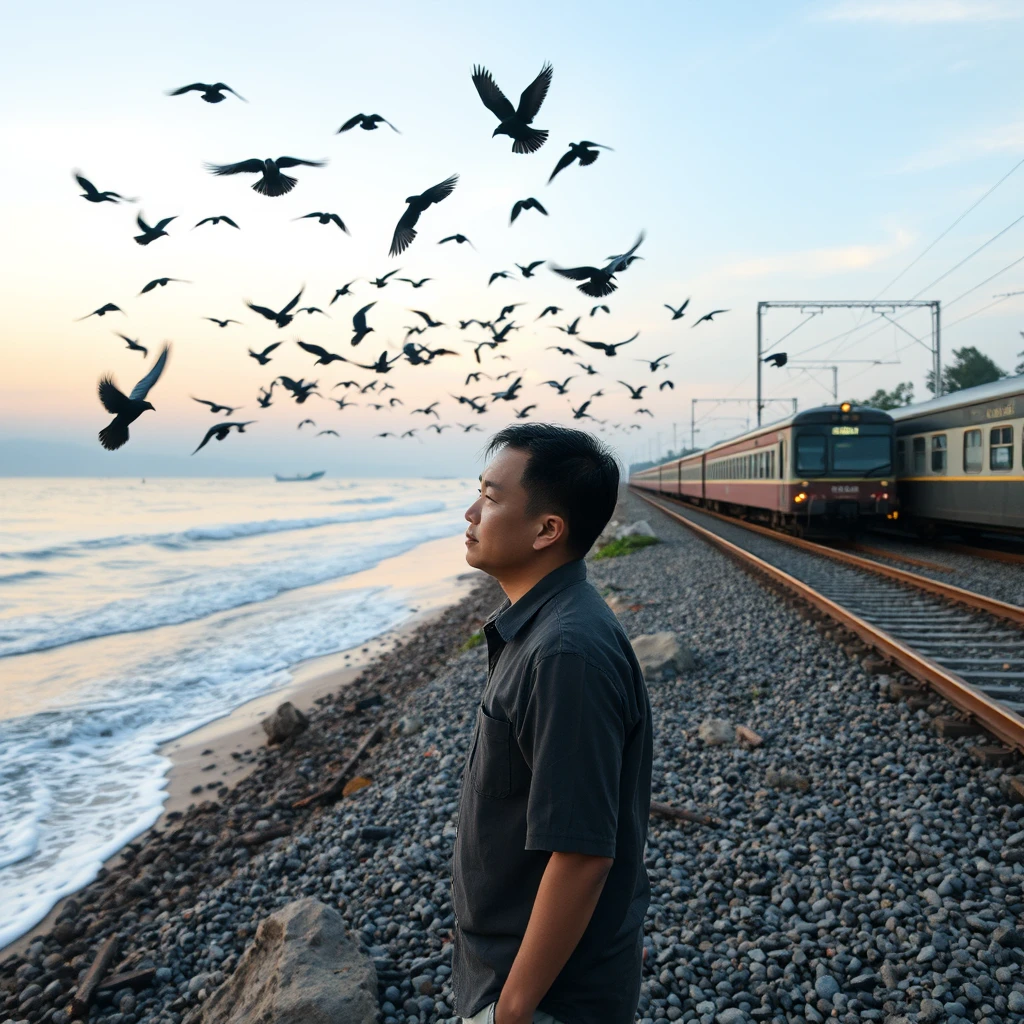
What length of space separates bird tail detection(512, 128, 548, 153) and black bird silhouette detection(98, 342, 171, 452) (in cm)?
201

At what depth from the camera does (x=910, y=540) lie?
17906 millimetres

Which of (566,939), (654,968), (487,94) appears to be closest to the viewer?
(566,939)

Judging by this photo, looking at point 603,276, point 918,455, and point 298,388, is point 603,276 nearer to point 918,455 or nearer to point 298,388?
point 298,388

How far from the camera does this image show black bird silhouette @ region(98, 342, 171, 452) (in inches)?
114

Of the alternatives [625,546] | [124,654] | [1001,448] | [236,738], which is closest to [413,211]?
[236,738]

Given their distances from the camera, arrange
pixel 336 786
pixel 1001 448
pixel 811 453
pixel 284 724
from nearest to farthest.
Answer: pixel 336 786
pixel 284 724
pixel 1001 448
pixel 811 453

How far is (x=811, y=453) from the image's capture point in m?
16.7

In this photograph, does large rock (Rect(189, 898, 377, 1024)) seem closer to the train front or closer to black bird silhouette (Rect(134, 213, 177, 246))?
black bird silhouette (Rect(134, 213, 177, 246))

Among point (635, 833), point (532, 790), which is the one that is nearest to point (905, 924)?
point (635, 833)

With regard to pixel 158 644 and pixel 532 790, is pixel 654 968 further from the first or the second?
pixel 158 644

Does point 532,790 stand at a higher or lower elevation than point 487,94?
lower

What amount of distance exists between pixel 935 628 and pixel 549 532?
7.84 metres

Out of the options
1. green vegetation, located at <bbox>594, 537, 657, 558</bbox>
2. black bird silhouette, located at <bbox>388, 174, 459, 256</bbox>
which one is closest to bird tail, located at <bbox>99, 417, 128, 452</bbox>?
black bird silhouette, located at <bbox>388, 174, 459, 256</bbox>

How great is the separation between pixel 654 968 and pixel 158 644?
44.1ft
